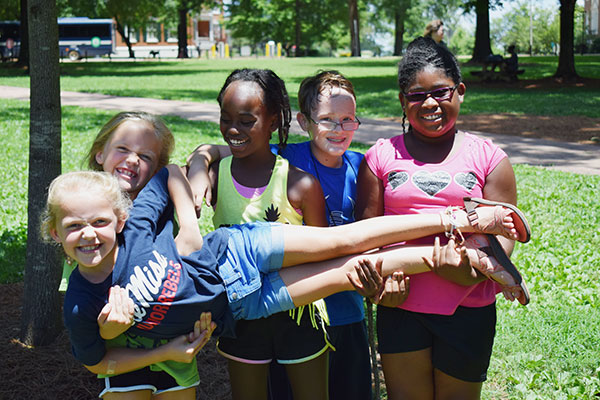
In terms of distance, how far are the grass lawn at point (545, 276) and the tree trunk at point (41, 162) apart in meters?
0.15

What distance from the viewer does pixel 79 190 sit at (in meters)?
2.23

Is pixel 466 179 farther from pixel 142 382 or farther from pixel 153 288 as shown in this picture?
pixel 142 382

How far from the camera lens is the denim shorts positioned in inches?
93.2

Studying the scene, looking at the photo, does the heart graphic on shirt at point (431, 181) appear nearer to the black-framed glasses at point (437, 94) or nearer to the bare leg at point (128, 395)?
the black-framed glasses at point (437, 94)

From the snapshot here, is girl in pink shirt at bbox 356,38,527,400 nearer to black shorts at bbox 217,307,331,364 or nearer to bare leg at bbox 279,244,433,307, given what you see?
bare leg at bbox 279,244,433,307

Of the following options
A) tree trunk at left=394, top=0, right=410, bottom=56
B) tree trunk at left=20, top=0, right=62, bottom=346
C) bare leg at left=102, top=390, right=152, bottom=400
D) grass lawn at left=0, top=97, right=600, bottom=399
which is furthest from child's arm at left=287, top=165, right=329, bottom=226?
tree trunk at left=394, top=0, right=410, bottom=56

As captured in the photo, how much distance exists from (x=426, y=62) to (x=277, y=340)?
125 cm

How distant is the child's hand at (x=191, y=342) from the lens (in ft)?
7.56

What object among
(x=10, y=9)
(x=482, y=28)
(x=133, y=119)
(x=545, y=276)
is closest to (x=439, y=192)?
(x=133, y=119)

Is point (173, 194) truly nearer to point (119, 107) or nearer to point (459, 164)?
point (459, 164)

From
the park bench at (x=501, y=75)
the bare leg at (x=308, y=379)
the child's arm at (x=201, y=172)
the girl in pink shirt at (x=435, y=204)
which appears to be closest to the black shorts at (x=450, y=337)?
the girl in pink shirt at (x=435, y=204)

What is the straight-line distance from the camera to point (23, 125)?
35.4 ft

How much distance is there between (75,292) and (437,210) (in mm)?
1342

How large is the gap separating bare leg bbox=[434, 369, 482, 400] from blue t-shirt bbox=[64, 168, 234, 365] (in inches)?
33.1
